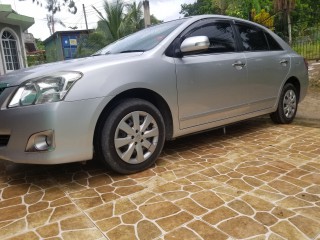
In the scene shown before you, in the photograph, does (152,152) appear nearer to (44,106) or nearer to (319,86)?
(44,106)

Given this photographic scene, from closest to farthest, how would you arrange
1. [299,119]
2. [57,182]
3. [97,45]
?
1. [57,182]
2. [299,119]
3. [97,45]

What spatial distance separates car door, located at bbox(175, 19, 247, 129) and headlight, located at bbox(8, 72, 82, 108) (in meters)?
1.14

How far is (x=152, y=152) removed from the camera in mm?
2975

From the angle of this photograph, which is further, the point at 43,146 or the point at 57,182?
the point at 57,182

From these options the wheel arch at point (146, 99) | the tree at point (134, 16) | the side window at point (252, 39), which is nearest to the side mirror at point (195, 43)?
the wheel arch at point (146, 99)

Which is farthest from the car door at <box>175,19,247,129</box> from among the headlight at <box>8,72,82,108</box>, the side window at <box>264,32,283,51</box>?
the headlight at <box>8,72,82,108</box>

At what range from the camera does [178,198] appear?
2.36 meters

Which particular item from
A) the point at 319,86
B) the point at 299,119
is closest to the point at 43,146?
the point at 299,119

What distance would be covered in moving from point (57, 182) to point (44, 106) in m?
0.79

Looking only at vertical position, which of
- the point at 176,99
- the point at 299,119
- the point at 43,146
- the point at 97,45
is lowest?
the point at 299,119

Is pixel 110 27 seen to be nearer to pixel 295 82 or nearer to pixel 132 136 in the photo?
pixel 295 82

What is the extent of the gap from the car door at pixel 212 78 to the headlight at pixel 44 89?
44.9 inches

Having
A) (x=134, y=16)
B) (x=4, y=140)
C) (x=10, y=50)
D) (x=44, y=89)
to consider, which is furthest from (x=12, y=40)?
(x=44, y=89)

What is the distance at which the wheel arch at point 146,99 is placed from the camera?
2705 millimetres
